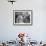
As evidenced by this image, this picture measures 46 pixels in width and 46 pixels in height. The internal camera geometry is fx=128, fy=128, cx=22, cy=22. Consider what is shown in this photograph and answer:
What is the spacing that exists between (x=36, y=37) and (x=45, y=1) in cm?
140

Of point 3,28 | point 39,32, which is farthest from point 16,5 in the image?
point 39,32

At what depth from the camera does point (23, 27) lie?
4.88 m

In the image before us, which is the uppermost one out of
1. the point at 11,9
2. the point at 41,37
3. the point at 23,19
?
the point at 11,9

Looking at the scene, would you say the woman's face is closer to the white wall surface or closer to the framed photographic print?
the framed photographic print

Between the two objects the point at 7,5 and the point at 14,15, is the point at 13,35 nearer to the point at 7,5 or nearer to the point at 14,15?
the point at 14,15

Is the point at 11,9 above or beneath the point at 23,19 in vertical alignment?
above

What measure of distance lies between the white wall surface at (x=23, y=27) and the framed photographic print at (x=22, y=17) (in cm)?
12

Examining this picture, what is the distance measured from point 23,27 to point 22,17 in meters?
0.38

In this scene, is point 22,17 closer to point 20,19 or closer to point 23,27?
point 20,19

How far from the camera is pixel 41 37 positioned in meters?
4.83

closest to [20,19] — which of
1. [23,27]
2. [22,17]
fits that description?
[22,17]

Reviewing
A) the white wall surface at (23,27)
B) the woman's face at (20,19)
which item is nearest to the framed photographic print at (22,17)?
the woman's face at (20,19)

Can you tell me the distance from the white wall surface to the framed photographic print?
4.6 inches

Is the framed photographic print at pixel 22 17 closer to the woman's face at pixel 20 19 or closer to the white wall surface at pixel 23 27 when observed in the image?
the woman's face at pixel 20 19
